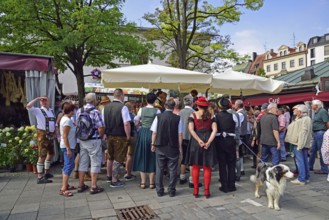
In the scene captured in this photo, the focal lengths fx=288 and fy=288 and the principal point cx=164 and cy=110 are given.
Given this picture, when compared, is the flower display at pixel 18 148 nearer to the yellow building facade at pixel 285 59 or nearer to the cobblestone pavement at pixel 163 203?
the cobblestone pavement at pixel 163 203

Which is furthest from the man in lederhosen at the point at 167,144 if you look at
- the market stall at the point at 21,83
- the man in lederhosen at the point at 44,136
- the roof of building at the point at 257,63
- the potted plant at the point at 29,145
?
the roof of building at the point at 257,63

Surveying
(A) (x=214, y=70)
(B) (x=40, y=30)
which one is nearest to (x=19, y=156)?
(B) (x=40, y=30)

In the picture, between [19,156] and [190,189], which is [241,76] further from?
[19,156]

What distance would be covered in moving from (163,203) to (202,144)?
1.25 meters

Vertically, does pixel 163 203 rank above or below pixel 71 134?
below

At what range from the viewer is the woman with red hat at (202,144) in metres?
5.29

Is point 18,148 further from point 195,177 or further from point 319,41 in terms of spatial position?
point 319,41

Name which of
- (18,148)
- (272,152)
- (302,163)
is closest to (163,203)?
(272,152)

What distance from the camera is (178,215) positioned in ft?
14.8

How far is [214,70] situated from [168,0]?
597cm

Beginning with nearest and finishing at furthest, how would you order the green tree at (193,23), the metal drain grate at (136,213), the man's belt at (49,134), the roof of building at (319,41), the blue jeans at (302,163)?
1. the metal drain grate at (136,213)
2. the blue jeans at (302,163)
3. the man's belt at (49,134)
4. the green tree at (193,23)
5. the roof of building at (319,41)

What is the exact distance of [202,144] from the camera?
207 inches

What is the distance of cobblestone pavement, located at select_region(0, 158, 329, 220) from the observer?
4.56m

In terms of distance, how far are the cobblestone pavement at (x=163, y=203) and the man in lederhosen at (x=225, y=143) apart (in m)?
0.38
